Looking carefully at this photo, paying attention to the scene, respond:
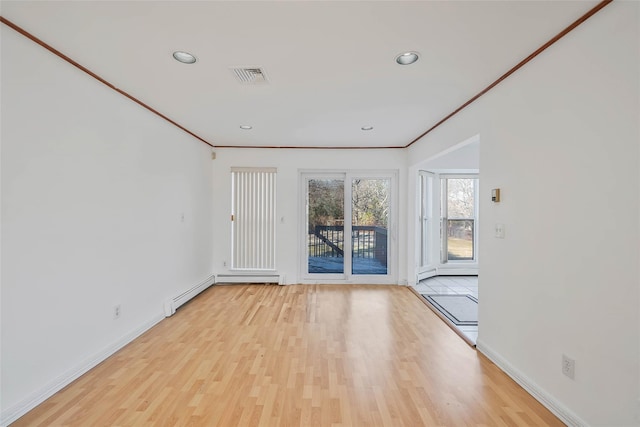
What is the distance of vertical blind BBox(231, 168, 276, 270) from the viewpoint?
5.00m

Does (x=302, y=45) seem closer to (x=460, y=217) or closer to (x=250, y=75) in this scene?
(x=250, y=75)

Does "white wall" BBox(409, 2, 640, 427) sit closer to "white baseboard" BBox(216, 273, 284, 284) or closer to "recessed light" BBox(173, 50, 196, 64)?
"recessed light" BBox(173, 50, 196, 64)

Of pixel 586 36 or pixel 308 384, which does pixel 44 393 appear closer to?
pixel 308 384

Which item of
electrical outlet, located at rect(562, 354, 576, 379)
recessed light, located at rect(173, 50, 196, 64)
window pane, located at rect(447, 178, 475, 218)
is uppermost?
recessed light, located at rect(173, 50, 196, 64)

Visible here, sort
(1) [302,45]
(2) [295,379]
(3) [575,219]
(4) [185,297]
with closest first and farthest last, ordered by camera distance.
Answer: (3) [575,219] → (1) [302,45] → (2) [295,379] → (4) [185,297]

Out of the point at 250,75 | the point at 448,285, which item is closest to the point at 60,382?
the point at 250,75

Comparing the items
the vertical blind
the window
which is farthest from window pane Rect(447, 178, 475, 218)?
the vertical blind

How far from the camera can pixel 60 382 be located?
2.04 m

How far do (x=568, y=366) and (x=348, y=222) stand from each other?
3.52 metres

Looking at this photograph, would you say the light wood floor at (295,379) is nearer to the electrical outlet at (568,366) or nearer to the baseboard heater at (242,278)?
the electrical outlet at (568,366)

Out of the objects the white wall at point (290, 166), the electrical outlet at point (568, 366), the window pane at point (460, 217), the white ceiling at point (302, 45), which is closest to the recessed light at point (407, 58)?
the white ceiling at point (302, 45)

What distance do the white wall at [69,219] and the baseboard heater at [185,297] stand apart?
0.13 meters

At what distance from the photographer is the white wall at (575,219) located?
4.61 ft

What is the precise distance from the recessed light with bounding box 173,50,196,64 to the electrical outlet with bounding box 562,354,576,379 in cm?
324
